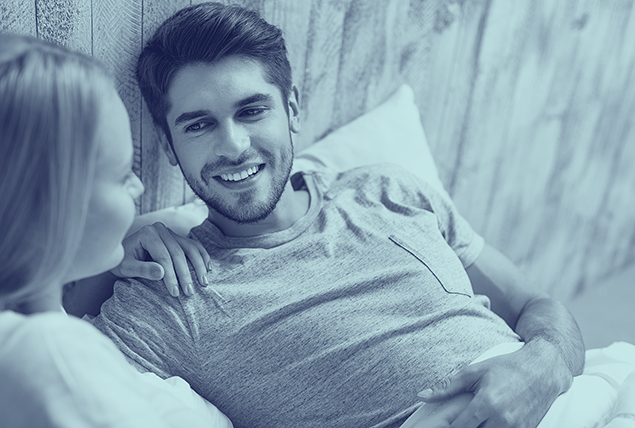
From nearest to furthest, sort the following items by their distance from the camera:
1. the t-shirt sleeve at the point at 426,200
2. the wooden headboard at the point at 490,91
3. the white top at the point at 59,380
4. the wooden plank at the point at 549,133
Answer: the white top at the point at 59,380 < the wooden headboard at the point at 490,91 < the t-shirt sleeve at the point at 426,200 < the wooden plank at the point at 549,133

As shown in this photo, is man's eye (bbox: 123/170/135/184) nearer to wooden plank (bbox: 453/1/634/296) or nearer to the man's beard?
the man's beard

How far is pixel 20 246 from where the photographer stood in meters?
0.57

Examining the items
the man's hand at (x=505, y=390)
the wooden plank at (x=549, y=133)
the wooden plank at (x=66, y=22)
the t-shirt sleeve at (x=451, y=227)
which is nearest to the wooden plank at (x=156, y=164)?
the wooden plank at (x=66, y=22)

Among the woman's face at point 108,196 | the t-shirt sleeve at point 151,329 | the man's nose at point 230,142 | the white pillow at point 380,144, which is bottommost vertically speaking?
the t-shirt sleeve at point 151,329

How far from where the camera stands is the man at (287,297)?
103 cm

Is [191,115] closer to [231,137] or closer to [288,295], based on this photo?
[231,137]

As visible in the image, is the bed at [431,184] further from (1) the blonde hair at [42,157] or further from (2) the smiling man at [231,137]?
(1) the blonde hair at [42,157]

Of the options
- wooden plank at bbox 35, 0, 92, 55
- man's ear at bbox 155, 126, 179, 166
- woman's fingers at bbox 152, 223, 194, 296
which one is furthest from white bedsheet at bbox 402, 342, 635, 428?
wooden plank at bbox 35, 0, 92, 55

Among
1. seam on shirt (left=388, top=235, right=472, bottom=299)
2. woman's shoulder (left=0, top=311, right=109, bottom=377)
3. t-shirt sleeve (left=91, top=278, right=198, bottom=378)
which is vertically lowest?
t-shirt sleeve (left=91, top=278, right=198, bottom=378)

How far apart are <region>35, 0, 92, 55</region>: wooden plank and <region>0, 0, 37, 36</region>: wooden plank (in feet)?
0.04

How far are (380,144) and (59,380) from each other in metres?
1.07

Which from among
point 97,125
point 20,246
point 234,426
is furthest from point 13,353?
point 234,426

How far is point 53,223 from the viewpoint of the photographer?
1.88 feet

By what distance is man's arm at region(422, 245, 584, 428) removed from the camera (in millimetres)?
973
